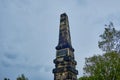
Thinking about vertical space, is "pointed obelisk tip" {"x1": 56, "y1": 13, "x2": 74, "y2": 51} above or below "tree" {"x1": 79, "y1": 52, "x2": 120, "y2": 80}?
above

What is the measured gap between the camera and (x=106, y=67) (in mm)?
17516

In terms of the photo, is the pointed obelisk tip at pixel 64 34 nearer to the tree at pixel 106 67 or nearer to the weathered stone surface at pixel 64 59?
the weathered stone surface at pixel 64 59

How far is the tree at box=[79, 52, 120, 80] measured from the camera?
17.2 meters

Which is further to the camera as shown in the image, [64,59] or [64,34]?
[64,34]

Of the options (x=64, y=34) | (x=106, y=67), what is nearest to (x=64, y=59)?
(x=64, y=34)

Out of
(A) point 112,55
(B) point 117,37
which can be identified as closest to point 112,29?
(B) point 117,37

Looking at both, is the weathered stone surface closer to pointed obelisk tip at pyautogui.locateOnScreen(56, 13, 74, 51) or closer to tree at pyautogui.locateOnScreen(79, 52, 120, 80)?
pointed obelisk tip at pyautogui.locateOnScreen(56, 13, 74, 51)

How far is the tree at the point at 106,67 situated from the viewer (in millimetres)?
17203

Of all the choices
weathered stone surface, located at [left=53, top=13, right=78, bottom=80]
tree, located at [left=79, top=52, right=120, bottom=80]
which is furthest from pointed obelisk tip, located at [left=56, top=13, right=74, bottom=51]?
tree, located at [left=79, top=52, right=120, bottom=80]

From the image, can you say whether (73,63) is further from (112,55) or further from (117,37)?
(117,37)

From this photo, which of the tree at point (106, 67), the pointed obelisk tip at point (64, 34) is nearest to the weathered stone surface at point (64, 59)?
the pointed obelisk tip at point (64, 34)

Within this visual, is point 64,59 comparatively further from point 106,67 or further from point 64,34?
point 106,67

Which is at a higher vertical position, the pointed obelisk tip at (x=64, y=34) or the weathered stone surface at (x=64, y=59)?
the pointed obelisk tip at (x=64, y=34)

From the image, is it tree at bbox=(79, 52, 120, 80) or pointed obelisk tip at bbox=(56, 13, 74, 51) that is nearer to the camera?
pointed obelisk tip at bbox=(56, 13, 74, 51)
